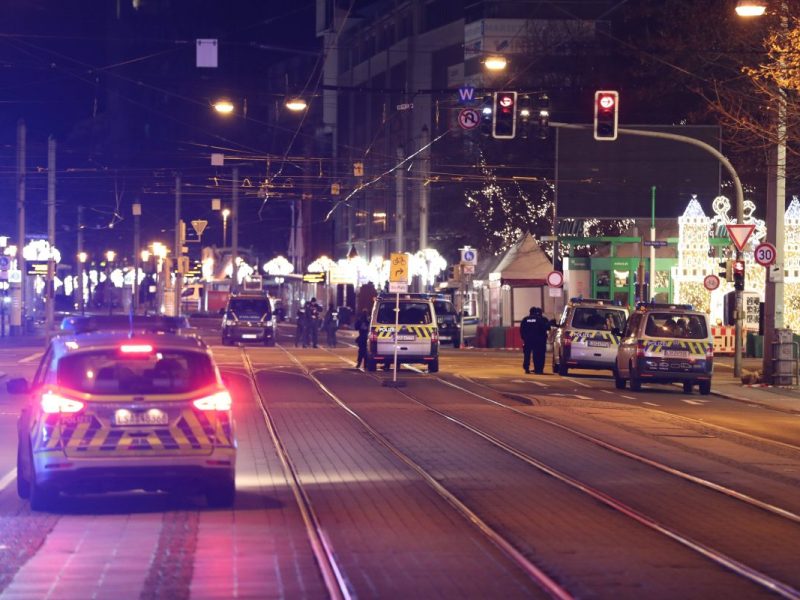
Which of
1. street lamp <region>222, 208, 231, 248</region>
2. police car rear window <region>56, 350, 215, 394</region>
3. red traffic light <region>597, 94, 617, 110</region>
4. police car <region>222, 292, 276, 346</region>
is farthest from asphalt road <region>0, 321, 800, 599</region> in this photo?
street lamp <region>222, 208, 231, 248</region>

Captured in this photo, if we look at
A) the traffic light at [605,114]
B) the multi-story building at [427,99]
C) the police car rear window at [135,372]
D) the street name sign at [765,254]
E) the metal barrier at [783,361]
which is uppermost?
the multi-story building at [427,99]

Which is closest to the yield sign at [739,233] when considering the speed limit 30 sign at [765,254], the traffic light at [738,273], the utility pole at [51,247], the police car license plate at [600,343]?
A: the traffic light at [738,273]

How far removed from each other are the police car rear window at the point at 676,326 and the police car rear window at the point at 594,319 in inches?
238

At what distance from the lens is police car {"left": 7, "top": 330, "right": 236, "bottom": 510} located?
12977 mm

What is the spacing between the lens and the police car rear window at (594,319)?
1615 inches

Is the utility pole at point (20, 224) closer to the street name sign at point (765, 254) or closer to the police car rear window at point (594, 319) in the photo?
the police car rear window at point (594, 319)

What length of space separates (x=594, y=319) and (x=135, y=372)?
28517mm

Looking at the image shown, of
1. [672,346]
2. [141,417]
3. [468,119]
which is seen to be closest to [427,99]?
[468,119]

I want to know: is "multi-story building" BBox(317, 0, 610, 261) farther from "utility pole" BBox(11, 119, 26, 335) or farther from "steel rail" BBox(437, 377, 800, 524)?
"steel rail" BBox(437, 377, 800, 524)

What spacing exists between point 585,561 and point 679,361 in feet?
78.4

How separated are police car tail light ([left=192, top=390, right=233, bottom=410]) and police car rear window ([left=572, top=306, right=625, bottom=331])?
2818cm

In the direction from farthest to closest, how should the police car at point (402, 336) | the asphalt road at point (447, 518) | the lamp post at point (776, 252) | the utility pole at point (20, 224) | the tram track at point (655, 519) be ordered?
the utility pole at point (20, 224) < the police car at point (402, 336) < the lamp post at point (776, 252) < the tram track at point (655, 519) < the asphalt road at point (447, 518)

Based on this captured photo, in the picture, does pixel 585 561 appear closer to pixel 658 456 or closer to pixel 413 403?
pixel 658 456

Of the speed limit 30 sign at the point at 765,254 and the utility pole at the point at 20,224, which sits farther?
the utility pole at the point at 20,224
